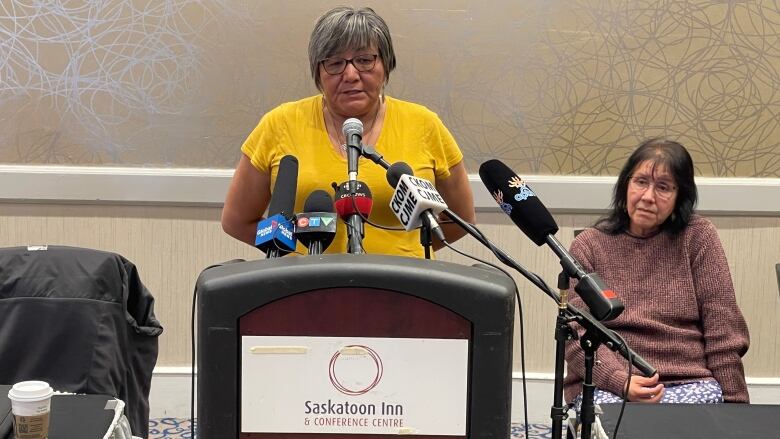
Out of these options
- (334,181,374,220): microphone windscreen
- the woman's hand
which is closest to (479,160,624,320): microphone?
(334,181,374,220): microphone windscreen

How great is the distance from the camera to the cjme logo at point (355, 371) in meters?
1.03

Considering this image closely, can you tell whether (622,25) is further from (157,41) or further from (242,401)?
(242,401)

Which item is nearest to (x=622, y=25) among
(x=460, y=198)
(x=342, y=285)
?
(x=460, y=198)

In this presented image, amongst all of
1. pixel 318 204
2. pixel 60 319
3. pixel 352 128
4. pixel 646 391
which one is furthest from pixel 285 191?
pixel 646 391

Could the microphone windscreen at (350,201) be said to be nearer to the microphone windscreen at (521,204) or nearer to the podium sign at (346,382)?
the microphone windscreen at (521,204)

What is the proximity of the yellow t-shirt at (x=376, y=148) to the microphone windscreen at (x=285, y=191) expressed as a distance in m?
0.42

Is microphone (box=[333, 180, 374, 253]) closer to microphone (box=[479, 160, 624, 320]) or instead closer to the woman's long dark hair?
microphone (box=[479, 160, 624, 320])

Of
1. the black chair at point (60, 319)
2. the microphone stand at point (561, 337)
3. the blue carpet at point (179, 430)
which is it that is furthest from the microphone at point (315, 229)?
the blue carpet at point (179, 430)

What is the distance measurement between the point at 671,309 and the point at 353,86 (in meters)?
1.10

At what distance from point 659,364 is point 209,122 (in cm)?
181

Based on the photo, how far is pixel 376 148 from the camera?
1.96 metres

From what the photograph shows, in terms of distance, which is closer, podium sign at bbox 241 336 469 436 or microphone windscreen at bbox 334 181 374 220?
podium sign at bbox 241 336 469 436

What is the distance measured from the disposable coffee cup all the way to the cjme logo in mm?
573

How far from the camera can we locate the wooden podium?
3.30ft
